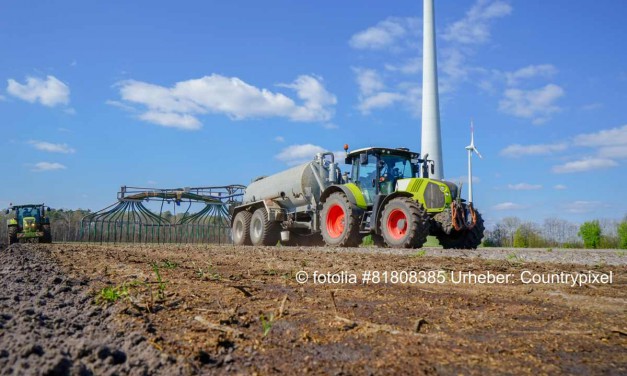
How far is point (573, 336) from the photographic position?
2824mm

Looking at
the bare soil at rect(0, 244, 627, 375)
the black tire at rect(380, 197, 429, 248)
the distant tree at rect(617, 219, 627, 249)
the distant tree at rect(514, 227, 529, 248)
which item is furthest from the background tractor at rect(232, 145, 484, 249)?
the distant tree at rect(617, 219, 627, 249)

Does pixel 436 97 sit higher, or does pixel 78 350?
pixel 436 97

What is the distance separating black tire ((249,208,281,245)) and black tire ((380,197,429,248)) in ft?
18.5

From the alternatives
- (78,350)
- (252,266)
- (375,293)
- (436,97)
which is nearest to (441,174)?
(436,97)

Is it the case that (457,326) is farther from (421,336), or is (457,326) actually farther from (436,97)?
(436,97)

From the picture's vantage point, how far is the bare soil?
89.1 inches

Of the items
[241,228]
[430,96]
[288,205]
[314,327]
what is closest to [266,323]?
[314,327]

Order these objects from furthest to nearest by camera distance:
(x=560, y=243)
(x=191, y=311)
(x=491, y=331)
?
(x=560, y=243)
(x=191, y=311)
(x=491, y=331)

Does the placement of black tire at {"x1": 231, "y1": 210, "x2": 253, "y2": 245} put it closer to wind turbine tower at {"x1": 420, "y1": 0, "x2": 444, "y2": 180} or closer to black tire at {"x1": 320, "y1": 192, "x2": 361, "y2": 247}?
black tire at {"x1": 320, "y1": 192, "x2": 361, "y2": 247}

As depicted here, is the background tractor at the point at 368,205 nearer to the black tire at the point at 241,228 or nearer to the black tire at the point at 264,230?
the black tire at the point at 264,230

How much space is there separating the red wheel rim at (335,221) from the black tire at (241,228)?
5.23 meters

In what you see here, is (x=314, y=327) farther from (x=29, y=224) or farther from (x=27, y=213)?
(x=27, y=213)

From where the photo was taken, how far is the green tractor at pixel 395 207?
1086 cm

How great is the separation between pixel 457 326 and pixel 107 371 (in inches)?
77.5
